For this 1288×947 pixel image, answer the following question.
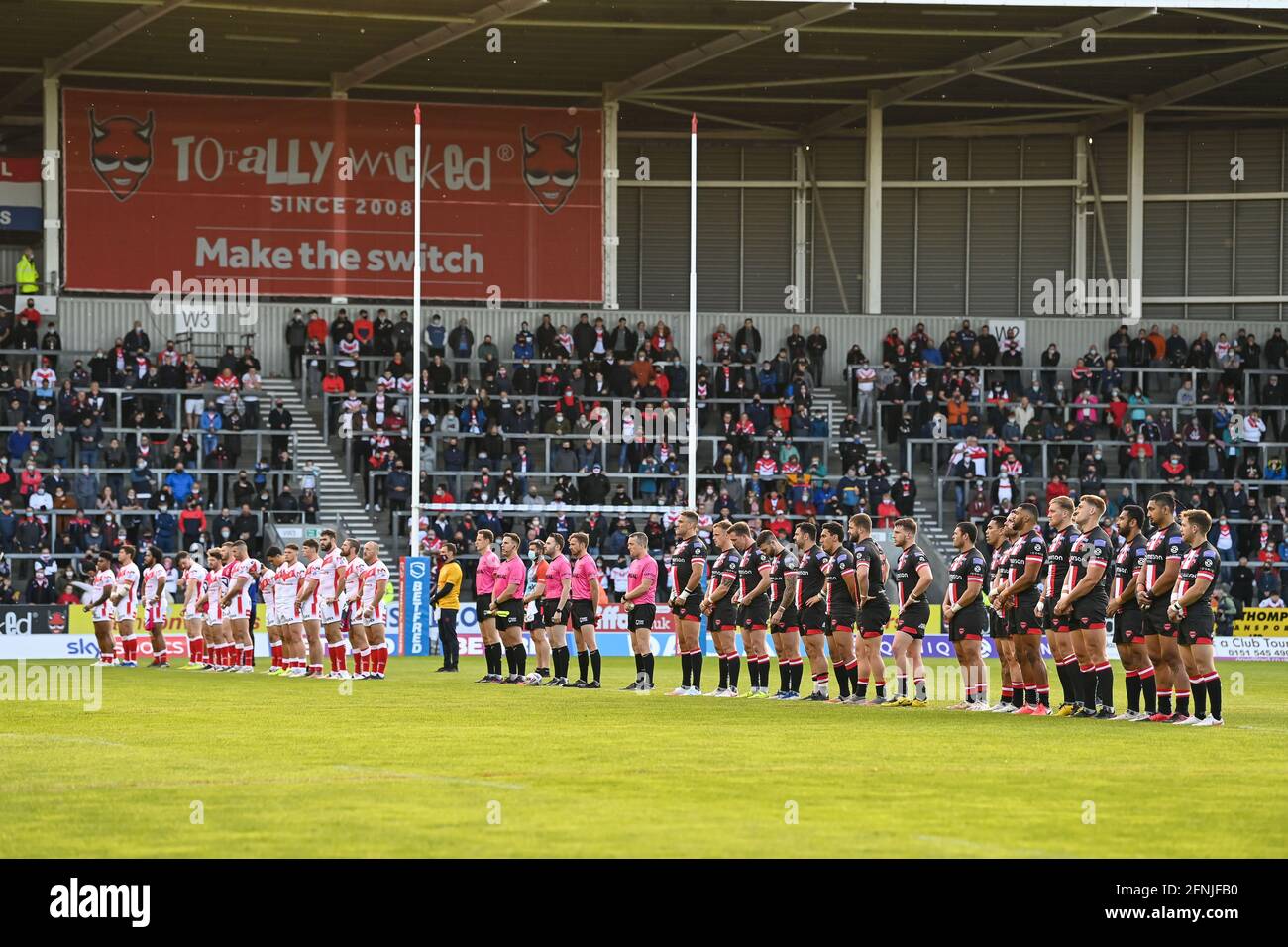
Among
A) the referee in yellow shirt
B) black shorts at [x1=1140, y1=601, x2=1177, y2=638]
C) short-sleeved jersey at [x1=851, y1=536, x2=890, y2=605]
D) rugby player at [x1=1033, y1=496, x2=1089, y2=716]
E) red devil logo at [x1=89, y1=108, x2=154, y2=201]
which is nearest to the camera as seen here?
black shorts at [x1=1140, y1=601, x2=1177, y2=638]

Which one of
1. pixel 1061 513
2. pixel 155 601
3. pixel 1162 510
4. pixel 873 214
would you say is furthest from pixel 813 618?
pixel 873 214

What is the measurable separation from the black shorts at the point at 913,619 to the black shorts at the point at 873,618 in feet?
0.63

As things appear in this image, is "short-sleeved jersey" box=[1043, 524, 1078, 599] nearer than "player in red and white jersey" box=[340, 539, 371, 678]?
Yes

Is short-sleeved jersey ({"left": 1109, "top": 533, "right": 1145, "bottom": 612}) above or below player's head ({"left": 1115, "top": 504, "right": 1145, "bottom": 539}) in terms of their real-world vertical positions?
below

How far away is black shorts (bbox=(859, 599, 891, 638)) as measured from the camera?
2348 centimetres

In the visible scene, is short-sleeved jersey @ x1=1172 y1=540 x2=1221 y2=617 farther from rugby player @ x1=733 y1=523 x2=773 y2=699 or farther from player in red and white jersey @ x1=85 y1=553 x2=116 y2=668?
player in red and white jersey @ x1=85 y1=553 x2=116 y2=668

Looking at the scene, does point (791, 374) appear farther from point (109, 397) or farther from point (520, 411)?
point (109, 397)

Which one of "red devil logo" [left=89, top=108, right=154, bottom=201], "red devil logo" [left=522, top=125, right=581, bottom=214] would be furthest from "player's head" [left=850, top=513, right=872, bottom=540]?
"red devil logo" [left=89, top=108, right=154, bottom=201]

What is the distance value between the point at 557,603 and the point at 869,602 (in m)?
6.05

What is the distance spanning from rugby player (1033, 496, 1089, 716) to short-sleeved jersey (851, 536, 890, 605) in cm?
240

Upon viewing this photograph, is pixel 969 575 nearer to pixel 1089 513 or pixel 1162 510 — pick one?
pixel 1089 513

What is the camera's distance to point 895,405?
48.4 meters

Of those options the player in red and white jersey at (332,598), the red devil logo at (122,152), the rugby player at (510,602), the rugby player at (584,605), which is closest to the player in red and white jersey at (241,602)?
the player in red and white jersey at (332,598)

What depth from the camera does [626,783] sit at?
14445mm
